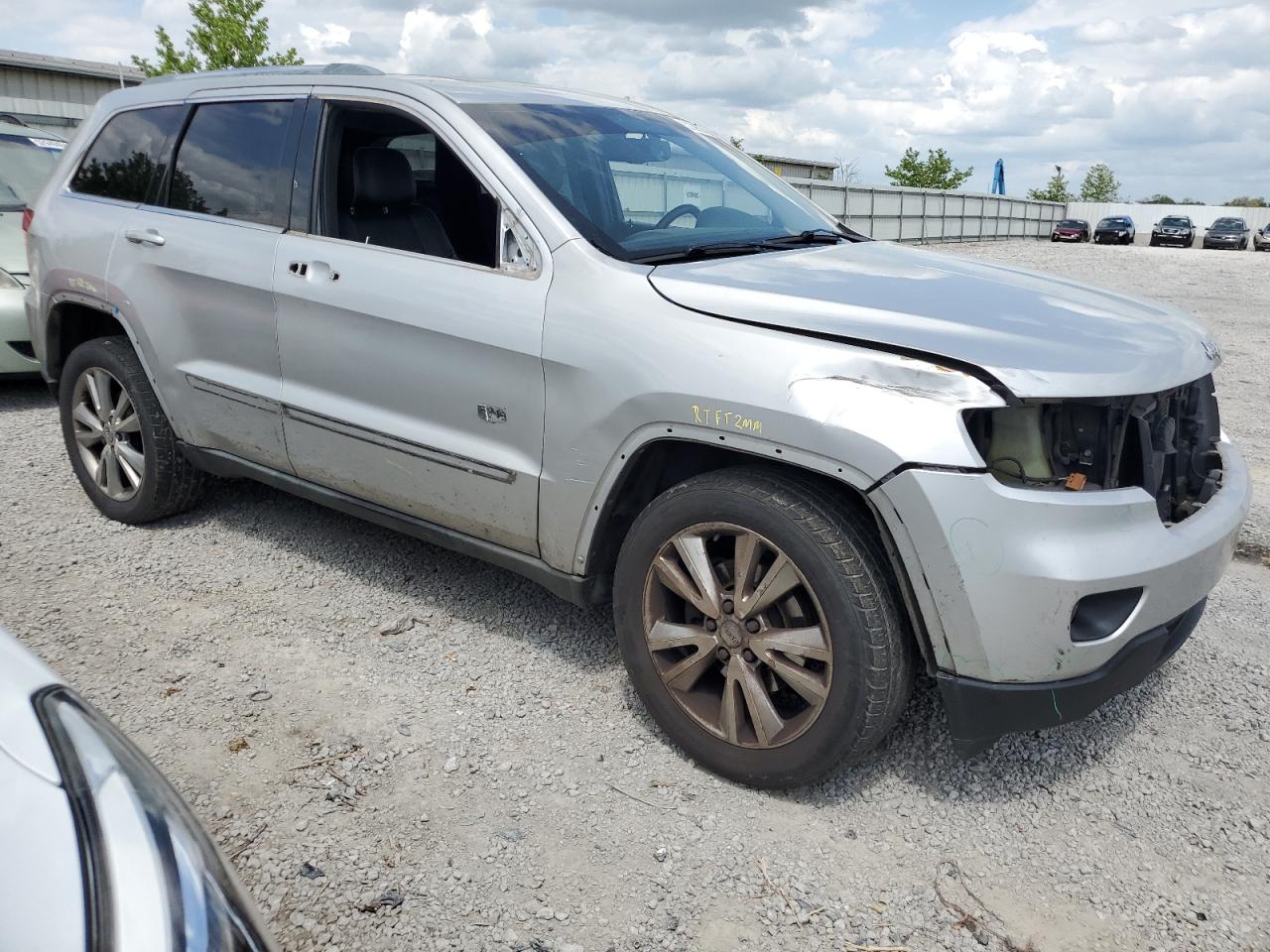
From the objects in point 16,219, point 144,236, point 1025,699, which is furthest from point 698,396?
point 16,219

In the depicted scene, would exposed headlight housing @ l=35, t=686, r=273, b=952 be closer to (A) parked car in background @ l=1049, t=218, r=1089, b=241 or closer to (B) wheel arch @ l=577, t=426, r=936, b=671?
(B) wheel arch @ l=577, t=426, r=936, b=671

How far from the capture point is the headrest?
12.1 feet

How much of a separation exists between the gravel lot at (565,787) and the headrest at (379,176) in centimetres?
151

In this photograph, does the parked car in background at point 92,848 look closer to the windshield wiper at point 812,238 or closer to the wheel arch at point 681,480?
the wheel arch at point 681,480

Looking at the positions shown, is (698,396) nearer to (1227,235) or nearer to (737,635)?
(737,635)

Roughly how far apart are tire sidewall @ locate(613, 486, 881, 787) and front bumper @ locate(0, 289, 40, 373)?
531 cm

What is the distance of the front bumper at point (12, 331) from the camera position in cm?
661

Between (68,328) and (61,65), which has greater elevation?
(61,65)

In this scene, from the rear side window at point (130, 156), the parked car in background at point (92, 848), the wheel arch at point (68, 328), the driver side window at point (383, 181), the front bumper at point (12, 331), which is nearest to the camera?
the parked car in background at point (92, 848)

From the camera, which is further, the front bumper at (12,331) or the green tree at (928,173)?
the green tree at (928,173)

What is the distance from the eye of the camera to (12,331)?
6656 mm

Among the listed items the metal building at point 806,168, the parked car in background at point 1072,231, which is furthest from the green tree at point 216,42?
the parked car in background at point 1072,231

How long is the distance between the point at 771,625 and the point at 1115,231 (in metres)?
44.6

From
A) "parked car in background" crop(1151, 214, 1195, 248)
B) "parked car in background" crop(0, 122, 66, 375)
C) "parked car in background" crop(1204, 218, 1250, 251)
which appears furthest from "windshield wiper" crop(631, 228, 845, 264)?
"parked car in background" crop(1151, 214, 1195, 248)
